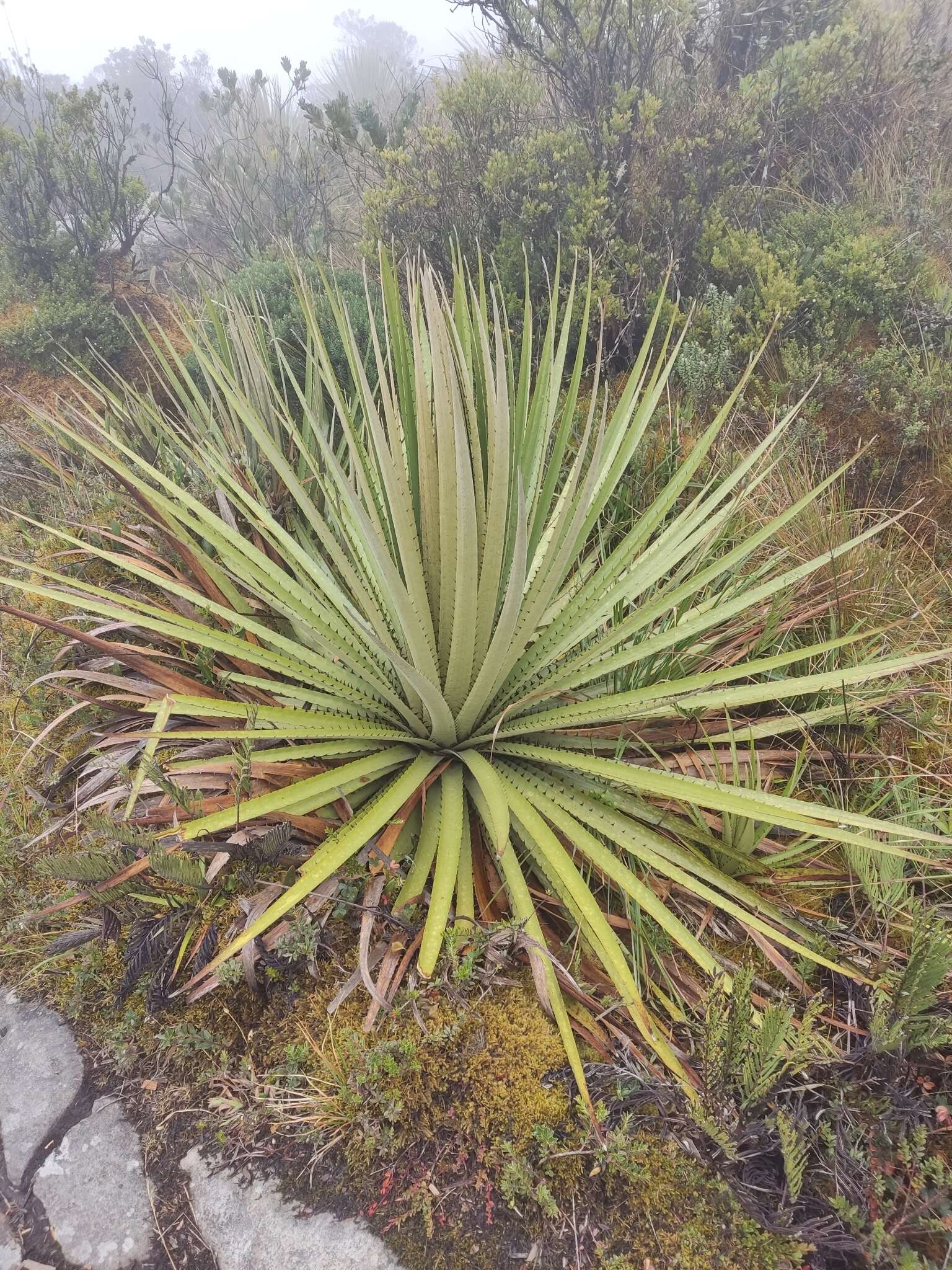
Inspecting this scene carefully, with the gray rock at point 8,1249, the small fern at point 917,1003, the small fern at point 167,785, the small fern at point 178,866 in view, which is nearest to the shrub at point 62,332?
the small fern at point 167,785

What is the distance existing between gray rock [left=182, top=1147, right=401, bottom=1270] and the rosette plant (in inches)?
15.6

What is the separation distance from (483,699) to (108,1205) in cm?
126

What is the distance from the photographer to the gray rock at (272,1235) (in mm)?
1263

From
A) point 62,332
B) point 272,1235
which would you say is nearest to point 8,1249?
point 272,1235

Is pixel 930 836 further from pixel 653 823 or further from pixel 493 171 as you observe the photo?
pixel 493 171

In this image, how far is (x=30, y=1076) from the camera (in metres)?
1.58

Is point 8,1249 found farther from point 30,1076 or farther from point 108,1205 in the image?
point 30,1076

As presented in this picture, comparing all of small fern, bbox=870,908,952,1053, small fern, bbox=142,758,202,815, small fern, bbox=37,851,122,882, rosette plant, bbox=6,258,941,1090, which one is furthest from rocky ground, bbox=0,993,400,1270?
small fern, bbox=870,908,952,1053

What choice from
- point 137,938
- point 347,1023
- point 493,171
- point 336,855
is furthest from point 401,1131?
point 493,171

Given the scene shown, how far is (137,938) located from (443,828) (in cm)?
71

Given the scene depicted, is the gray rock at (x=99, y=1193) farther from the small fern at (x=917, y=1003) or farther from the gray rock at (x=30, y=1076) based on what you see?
the small fern at (x=917, y=1003)

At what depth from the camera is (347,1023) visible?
5.03ft

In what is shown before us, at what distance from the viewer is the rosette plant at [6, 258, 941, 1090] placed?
1.53 m

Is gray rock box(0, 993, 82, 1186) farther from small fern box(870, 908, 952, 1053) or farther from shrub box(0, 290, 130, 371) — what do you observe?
shrub box(0, 290, 130, 371)
